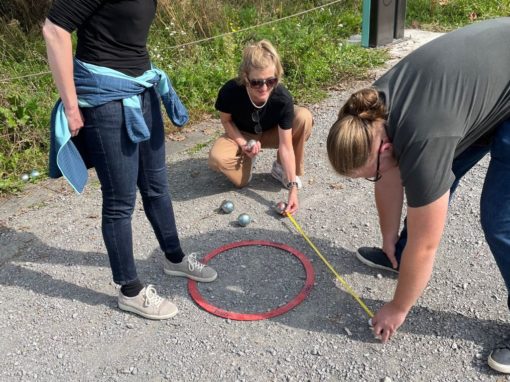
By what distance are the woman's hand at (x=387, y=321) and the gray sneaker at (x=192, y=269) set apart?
1068 millimetres

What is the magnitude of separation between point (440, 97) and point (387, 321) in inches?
43.7

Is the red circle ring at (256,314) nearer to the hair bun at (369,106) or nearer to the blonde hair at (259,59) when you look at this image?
the blonde hair at (259,59)

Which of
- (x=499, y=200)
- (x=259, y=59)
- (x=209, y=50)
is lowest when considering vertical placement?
(x=209, y=50)

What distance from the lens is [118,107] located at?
242cm

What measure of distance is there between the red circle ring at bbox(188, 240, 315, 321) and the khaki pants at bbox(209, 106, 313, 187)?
2.56 ft

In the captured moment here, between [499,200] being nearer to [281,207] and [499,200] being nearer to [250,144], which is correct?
[281,207]

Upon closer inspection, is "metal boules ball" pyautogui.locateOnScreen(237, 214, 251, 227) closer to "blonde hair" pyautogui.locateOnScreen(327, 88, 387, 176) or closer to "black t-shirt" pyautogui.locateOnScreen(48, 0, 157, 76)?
"black t-shirt" pyautogui.locateOnScreen(48, 0, 157, 76)

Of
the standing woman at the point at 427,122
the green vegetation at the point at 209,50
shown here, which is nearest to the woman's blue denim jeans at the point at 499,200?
the standing woman at the point at 427,122

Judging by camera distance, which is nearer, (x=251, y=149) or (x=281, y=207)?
(x=281, y=207)

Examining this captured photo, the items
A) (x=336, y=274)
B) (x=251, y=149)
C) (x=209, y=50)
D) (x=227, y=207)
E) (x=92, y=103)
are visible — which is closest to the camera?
(x=92, y=103)

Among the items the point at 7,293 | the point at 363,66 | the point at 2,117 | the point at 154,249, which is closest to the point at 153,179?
the point at 154,249

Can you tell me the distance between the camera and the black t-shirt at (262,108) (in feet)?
12.6

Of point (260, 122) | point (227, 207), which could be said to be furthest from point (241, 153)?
point (227, 207)

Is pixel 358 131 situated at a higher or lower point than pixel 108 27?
lower
